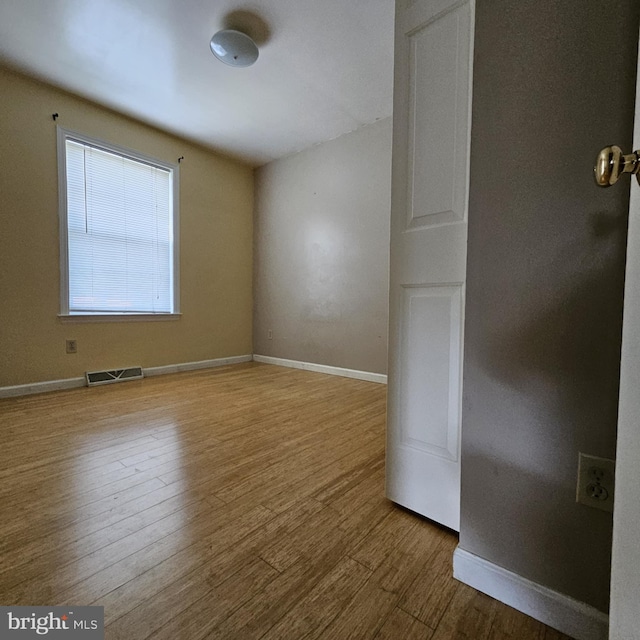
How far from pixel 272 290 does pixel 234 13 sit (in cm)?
275

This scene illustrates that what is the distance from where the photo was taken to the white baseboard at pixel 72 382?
259 centimetres

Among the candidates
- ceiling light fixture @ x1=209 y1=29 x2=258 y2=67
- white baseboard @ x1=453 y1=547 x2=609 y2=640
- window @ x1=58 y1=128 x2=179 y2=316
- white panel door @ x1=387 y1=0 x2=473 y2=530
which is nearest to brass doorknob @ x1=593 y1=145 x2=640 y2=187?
white panel door @ x1=387 y1=0 x2=473 y2=530

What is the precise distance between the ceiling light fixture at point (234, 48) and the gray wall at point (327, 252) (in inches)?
57.0

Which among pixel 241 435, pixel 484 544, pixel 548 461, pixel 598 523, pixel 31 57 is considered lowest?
pixel 241 435

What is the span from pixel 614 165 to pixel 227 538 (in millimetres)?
1309

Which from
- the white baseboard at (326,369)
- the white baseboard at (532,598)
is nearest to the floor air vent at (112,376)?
the white baseboard at (326,369)

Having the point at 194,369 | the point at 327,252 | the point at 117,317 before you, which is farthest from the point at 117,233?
the point at 327,252

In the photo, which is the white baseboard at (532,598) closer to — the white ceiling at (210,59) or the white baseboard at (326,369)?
the white baseboard at (326,369)

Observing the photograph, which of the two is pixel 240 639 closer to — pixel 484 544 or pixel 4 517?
pixel 484 544

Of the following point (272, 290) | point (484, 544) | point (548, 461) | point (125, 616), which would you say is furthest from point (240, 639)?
point (272, 290)

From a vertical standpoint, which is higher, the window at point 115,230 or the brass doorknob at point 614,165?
the window at point 115,230

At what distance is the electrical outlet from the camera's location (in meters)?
0.66

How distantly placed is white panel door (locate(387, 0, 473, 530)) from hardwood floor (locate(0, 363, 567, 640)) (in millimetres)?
239

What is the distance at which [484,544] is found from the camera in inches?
33.2
